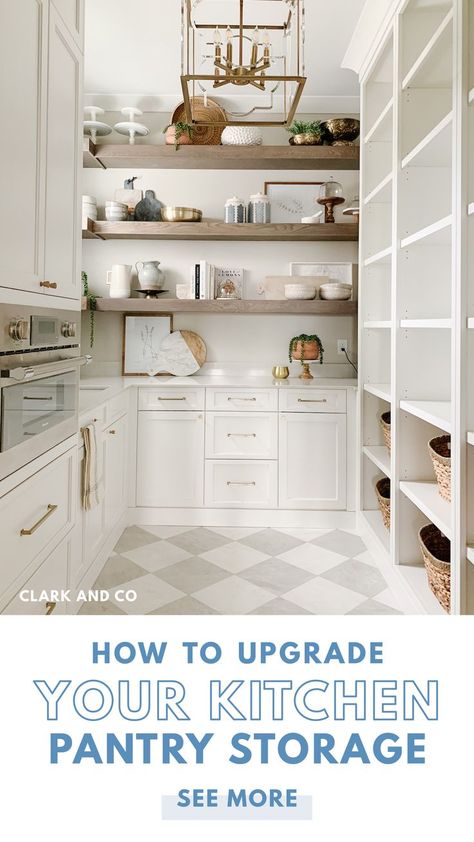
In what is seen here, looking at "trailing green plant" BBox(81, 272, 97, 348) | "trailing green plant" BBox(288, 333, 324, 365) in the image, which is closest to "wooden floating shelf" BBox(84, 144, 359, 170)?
"trailing green plant" BBox(81, 272, 97, 348)

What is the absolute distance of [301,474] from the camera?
11.4ft

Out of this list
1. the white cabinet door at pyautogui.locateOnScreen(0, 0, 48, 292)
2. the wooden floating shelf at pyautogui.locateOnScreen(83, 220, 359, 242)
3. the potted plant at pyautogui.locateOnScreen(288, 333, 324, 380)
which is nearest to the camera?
the white cabinet door at pyautogui.locateOnScreen(0, 0, 48, 292)

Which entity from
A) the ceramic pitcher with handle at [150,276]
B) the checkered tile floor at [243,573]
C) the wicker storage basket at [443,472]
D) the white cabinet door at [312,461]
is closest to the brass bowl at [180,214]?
the ceramic pitcher with handle at [150,276]

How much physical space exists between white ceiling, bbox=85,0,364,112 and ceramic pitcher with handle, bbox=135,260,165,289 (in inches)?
40.1

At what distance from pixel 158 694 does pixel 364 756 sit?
Result: 371 mm

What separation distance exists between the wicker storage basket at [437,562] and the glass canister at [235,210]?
87.8 inches

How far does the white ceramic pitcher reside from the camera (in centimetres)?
381

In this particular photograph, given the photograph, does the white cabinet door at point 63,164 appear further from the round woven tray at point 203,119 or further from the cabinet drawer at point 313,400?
the round woven tray at point 203,119

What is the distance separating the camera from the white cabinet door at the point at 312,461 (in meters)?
3.44

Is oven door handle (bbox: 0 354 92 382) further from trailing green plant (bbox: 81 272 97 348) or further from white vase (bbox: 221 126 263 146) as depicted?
white vase (bbox: 221 126 263 146)

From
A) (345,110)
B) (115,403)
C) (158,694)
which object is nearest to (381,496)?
(115,403)

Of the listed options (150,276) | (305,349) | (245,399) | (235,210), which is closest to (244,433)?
(245,399)

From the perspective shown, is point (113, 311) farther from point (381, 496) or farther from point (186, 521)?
point (381, 496)

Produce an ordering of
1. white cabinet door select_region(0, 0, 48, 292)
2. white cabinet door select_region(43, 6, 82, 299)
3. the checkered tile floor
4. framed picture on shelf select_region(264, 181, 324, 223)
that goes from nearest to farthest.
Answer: white cabinet door select_region(0, 0, 48, 292)
white cabinet door select_region(43, 6, 82, 299)
the checkered tile floor
framed picture on shelf select_region(264, 181, 324, 223)
